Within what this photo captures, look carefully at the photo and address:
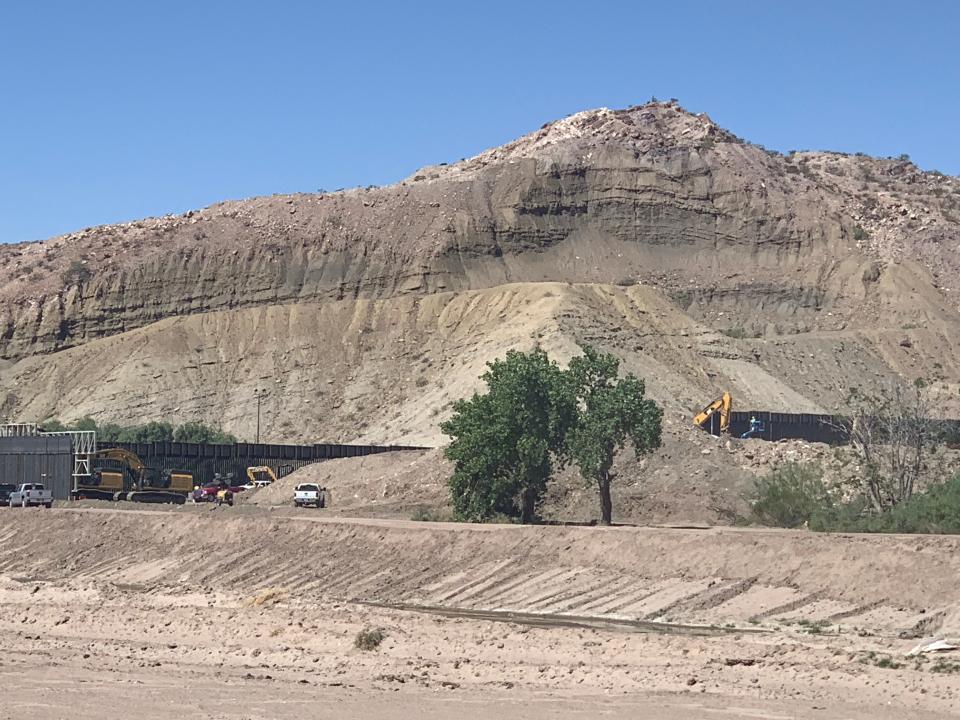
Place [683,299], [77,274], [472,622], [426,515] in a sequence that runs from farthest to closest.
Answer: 1. [77,274]
2. [683,299]
3. [426,515]
4. [472,622]

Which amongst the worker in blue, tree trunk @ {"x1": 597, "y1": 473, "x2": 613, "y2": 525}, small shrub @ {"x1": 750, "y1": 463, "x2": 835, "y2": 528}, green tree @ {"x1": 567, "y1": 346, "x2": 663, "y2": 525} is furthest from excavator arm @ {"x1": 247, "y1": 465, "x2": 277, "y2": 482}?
small shrub @ {"x1": 750, "y1": 463, "x2": 835, "y2": 528}

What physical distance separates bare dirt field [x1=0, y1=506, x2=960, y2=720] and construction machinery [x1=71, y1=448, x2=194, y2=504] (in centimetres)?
1600

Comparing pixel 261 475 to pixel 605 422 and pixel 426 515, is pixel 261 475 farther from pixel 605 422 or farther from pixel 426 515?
pixel 605 422

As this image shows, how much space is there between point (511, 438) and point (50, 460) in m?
28.9

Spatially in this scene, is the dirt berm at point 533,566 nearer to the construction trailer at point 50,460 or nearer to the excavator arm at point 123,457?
the excavator arm at point 123,457

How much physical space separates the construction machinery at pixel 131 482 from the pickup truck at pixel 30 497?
2831 mm

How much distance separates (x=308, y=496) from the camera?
66.3 meters

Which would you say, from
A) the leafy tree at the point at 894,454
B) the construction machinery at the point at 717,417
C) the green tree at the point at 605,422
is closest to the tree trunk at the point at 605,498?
the green tree at the point at 605,422

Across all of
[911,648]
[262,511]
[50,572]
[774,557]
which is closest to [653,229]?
[262,511]

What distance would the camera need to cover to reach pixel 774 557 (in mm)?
36156

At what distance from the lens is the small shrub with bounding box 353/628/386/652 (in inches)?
1097

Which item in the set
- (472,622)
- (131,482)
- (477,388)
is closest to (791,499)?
(472,622)

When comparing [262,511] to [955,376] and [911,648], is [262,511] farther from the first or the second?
[955,376]

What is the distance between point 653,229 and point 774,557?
91.9 meters
